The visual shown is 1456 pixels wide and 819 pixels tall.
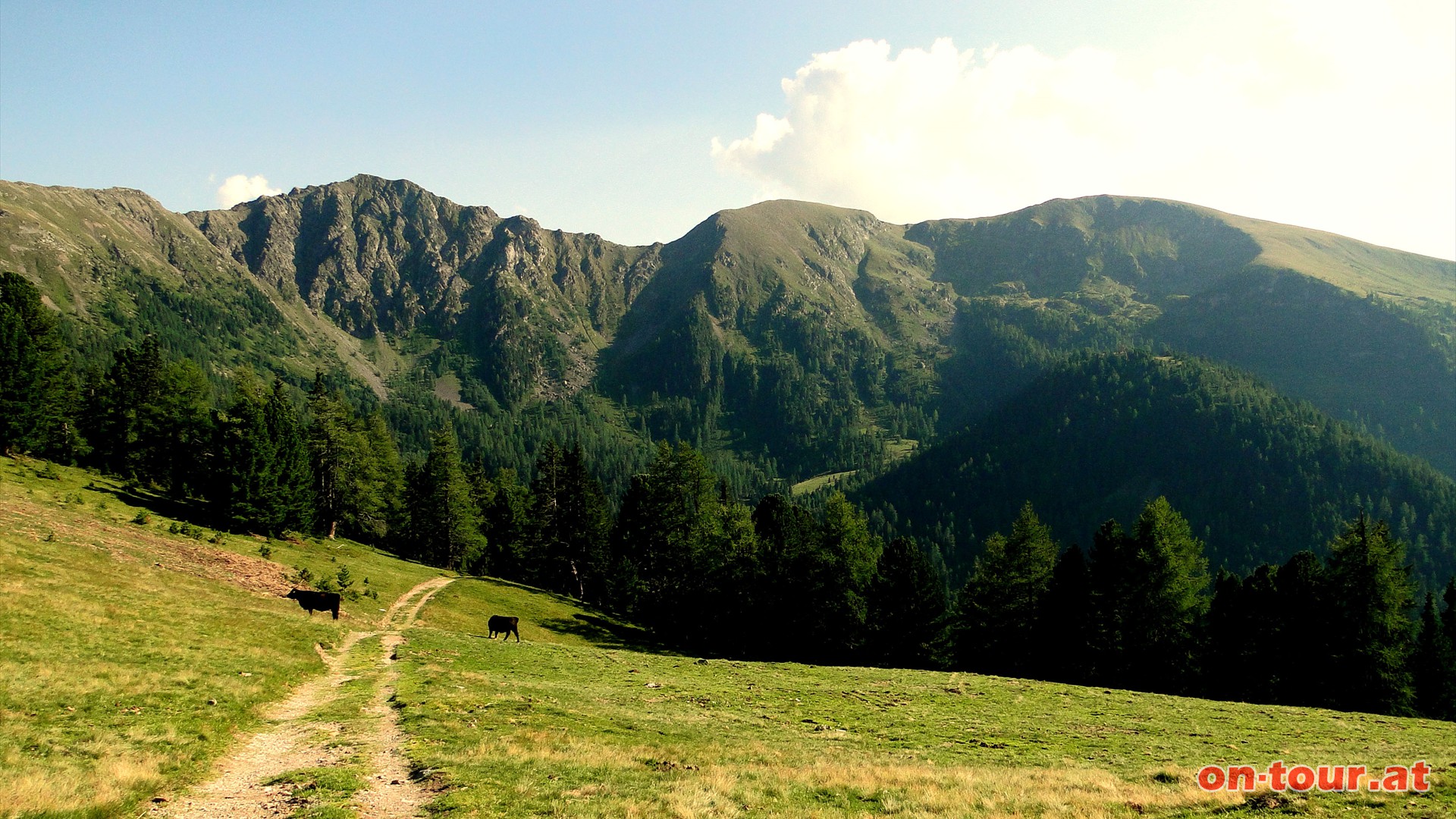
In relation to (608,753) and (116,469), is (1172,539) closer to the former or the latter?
(608,753)

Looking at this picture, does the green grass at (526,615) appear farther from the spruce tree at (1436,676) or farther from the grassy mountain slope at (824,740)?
the spruce tree at (1436,676)

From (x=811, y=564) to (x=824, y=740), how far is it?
1558 inches

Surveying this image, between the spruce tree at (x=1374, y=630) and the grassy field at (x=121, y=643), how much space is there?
6975 centimetres

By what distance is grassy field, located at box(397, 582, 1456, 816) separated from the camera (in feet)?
52.5

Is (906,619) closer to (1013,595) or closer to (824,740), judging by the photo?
(1013,595)

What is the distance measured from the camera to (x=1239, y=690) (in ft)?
188

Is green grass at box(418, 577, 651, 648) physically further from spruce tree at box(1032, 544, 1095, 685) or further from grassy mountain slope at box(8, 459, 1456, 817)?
spruce tree at box(1032, 544, 1095, 685)

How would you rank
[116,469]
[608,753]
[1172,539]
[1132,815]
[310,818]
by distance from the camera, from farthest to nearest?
[116,469], [1172,539], [608,753], [1132,815], [310,818]

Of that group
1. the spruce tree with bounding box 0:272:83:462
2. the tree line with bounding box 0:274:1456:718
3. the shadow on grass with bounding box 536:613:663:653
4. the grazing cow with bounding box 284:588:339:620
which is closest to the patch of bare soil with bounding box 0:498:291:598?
the grazing cow with bounding box 284:588:339:620

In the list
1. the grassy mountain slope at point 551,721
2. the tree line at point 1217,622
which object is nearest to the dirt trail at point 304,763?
the grassy mountain slope at point 551,721

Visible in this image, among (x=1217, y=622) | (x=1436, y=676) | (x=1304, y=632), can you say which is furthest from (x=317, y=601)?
(x=1436, y=676)

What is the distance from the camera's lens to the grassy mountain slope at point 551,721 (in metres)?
15.8

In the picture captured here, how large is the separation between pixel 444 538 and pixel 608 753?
76890 millimetres

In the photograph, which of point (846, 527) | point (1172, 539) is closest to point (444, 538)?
point (846, 527)
